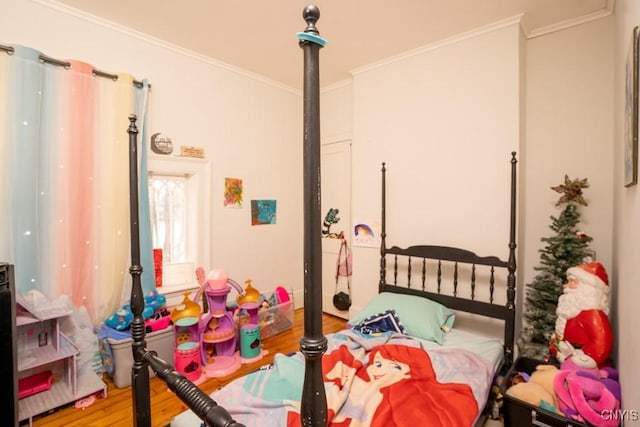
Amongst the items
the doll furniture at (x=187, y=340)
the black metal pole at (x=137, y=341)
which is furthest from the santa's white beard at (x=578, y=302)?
the doll furniture at (x=187, y=340)

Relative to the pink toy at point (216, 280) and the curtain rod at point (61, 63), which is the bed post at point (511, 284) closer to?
the pink toy at point (216, 280)

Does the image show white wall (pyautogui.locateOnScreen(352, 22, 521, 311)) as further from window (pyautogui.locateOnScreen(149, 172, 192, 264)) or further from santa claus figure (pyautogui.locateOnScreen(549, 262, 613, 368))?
window (pyautogui.locateOnScreen(149, 172, 192, 264))

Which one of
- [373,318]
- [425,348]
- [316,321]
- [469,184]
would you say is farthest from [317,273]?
[469,184]

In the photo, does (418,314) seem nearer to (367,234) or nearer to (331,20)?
(367,234)

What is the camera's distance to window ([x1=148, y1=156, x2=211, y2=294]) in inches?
113

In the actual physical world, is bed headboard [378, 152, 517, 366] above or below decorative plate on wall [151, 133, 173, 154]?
below

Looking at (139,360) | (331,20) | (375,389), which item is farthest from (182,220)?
(375,389)

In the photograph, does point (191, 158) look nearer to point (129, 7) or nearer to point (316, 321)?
point (129, 7)

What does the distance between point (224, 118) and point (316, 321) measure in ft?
9.53

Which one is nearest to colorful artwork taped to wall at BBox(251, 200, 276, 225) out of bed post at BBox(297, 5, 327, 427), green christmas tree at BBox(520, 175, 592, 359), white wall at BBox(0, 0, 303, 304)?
white wall at BBox(0, 0, 303, 304)

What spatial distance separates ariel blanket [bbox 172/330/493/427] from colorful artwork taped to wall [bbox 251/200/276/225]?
183cm

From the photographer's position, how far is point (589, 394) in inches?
57.5

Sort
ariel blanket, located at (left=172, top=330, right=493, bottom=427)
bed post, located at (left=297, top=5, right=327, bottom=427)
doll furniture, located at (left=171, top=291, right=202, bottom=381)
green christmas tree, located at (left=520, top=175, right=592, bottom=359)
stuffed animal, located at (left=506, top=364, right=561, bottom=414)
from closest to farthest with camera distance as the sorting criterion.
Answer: bed post, located at (left=297, top=5, right=327, bottom=427), ariel blanket, located at (left=172, top=330, right=493, bottom=427), stuffed animal, located at (left=506, top=364, right=561, bottom=414), green christmas tree, located at (left=520, top=175, right=592, bottom=359), doll furniture, located at (left=171, top=291, right=202, bottom=381)

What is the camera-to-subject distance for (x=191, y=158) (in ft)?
9.45
